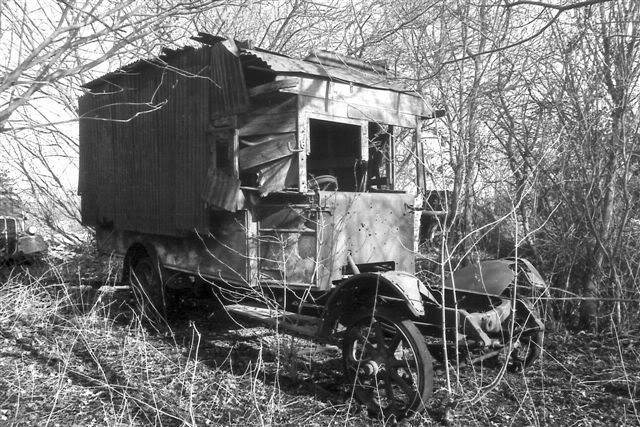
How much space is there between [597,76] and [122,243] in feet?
21.4

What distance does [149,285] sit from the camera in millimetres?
7496

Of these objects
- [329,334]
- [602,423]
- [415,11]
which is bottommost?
[602,423]

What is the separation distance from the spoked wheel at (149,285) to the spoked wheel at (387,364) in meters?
3.05

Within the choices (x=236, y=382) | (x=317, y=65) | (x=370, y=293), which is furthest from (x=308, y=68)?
(x=236, y=382)

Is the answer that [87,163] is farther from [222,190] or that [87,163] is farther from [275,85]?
[275,85]

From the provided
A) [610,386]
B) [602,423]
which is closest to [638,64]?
[610,386]

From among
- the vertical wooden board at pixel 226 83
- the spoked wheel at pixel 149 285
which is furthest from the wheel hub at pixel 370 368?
the spoked wheel at pixel 149 285

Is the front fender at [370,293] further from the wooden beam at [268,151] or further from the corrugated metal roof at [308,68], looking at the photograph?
the corrugated metal roof at [308,68]

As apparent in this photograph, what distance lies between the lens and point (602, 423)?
14.6 feet

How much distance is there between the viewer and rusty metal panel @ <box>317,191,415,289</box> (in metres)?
5.46

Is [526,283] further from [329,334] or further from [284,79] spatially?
[284,79]

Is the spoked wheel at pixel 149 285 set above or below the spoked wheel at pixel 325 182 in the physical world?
below

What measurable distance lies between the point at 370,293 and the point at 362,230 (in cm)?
99

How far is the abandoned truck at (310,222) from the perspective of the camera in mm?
4711
